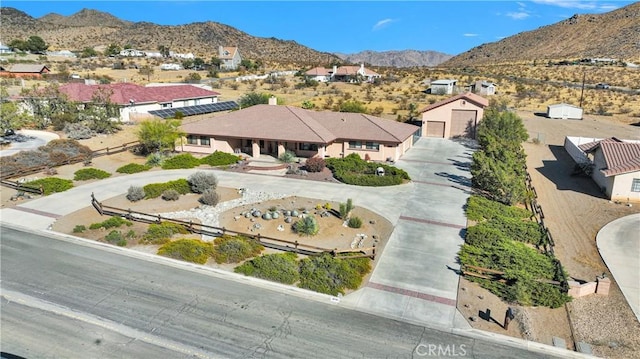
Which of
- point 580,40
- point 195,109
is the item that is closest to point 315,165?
point 195,109

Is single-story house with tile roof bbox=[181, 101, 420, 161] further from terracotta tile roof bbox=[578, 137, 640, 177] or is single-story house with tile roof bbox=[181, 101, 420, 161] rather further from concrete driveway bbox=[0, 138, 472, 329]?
terracotta tile roof bbox=[578, 137, 640, 177]

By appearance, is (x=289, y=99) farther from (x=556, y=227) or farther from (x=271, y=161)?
(x=556, y=227)

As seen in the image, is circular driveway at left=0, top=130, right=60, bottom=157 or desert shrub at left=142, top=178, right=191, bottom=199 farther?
circular driveway at left=0, top=130, right=60, bottom=157

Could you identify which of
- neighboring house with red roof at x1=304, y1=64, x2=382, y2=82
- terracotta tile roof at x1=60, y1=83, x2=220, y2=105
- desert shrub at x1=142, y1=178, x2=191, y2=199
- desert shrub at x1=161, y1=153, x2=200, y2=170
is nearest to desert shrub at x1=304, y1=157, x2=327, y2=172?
desert shrub at x1=142, y1=178, x2=191, y2=199

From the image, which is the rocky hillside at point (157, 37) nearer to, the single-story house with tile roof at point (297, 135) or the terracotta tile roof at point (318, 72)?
the terracotta tile roof at point (318, 72)

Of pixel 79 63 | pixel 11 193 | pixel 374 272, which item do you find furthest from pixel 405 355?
pixel 79 63

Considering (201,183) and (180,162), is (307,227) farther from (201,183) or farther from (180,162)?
(180,162)

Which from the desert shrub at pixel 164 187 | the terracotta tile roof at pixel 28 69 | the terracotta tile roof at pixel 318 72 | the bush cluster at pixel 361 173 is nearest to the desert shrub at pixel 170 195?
the desert shrub at pixel 164 187
